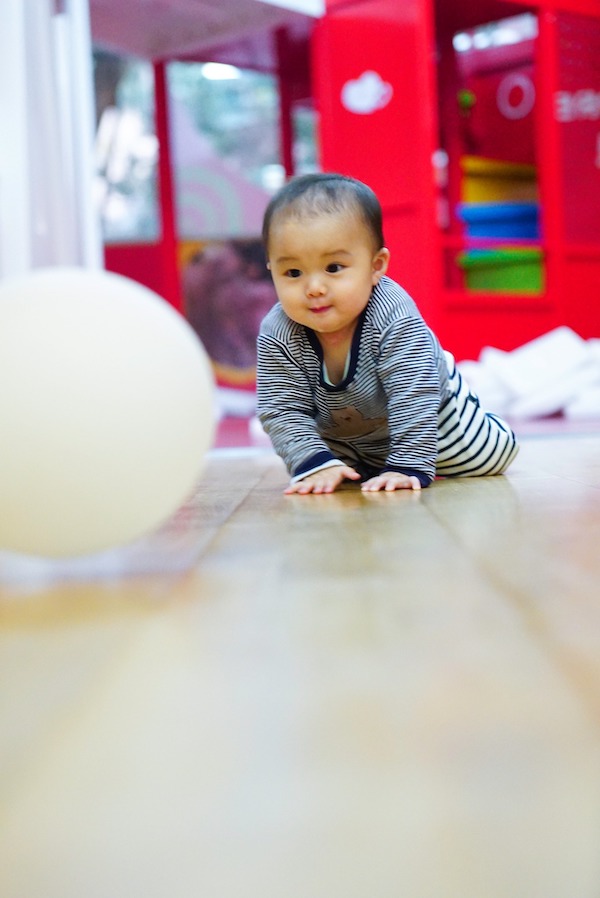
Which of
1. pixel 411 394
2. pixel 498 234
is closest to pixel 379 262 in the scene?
pixel 411 394

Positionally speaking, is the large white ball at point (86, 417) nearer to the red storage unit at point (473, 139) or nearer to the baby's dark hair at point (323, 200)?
the baby's dark hair at point (323, 200)

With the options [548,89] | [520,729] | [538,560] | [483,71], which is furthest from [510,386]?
[520,729]

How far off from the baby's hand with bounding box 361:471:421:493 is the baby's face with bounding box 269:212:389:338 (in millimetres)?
248

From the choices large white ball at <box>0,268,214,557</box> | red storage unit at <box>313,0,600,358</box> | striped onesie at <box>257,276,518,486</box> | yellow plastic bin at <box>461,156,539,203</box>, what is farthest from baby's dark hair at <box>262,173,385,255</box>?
yellow plastic bin at <box>461,156,539,203</box>

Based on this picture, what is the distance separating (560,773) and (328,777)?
0.10 m

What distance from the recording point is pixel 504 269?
480 cm

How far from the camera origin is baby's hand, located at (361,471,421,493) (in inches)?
59.6

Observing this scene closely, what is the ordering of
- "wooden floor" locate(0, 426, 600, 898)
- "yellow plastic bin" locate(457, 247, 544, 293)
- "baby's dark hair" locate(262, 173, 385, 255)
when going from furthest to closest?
"yellow plastic bin" locate(457, 247, 544, 293), "baby's dark hair" locate(262, 173, 385, 255), "wooden floor" locate(0, 426, 600, 898)

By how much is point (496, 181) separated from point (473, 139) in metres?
0.28

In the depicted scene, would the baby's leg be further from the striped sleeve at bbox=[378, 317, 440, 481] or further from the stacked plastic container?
the stacked plastic container

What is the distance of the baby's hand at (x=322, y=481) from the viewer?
155 cm

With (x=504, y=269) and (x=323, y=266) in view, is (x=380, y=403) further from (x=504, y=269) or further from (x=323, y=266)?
(x=504, y=269)

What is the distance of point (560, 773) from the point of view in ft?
1.39

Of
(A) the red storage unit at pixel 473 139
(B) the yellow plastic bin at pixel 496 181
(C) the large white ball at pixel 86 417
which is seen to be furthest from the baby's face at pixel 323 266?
(B) the yellow plastic bin at pixel 496 181
